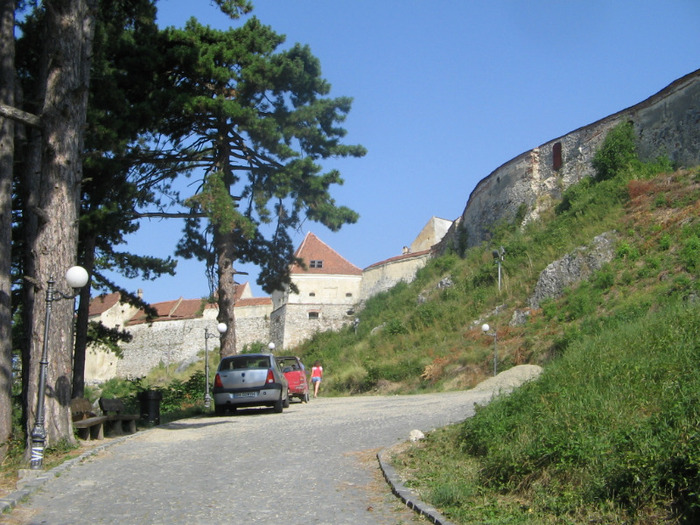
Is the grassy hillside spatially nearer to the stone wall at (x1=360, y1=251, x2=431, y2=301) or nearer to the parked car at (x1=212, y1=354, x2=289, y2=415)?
the parked car at (x1=212, y1=354, x2=289, y2=415)

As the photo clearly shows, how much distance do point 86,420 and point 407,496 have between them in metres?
7.62

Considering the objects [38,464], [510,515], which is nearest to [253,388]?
[38,464]

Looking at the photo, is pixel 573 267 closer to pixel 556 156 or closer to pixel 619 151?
pixel 619 151

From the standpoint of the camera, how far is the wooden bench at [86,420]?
1338 centimetres

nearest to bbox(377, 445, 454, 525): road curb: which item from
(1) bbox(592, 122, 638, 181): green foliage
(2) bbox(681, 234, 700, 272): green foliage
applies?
(2) bbox(681, 234, 700, 272): green foliage

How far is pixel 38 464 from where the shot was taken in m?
10.2

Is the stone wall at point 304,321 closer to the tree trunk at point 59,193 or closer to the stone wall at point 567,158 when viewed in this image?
the stone wall at point 567,158

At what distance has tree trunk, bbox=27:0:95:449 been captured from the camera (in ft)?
39.4

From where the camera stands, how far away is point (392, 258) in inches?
2424

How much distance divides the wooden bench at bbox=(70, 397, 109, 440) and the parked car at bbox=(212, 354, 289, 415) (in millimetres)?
5027

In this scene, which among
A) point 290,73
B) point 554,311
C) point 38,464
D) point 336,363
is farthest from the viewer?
point 336,363

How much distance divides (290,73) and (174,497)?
60.0 feet

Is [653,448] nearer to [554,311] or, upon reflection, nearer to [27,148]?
[27,148]

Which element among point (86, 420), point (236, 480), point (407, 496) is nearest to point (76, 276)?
point (86, 420)
